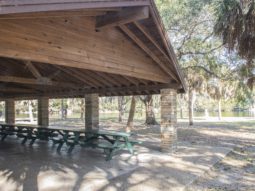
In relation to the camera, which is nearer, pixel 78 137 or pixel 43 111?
pixel 78 137

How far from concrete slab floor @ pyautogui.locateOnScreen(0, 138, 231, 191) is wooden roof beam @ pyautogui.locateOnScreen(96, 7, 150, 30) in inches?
119

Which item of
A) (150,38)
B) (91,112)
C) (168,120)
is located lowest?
(168,120)

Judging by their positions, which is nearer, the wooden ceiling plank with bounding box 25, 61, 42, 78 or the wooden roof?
the wooden roof

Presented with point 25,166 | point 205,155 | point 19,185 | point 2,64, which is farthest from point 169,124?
point 2,64

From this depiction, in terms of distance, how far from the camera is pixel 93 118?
10.3 meters

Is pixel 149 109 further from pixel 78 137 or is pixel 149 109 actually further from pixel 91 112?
pixel 78 137

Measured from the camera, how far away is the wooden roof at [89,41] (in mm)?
4030

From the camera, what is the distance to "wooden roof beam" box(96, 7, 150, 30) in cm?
495

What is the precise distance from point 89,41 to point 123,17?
0.82 meters

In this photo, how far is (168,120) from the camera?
843 centimetres

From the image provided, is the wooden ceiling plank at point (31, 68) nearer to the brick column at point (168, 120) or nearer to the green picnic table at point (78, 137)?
the green picnic table at point (78, 137)

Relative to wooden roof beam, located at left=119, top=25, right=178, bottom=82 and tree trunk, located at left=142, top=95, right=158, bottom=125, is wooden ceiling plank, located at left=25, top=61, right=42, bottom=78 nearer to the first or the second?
wooden roof beam, located at left=119, top=25, right=178, bottom=82

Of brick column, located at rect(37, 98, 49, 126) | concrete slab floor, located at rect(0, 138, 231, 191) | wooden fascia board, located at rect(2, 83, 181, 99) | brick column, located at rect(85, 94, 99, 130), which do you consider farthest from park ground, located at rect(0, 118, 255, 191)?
brick column, located at rect(37, 98, 49, 126)

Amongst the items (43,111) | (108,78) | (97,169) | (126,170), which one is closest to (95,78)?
(108,78)
